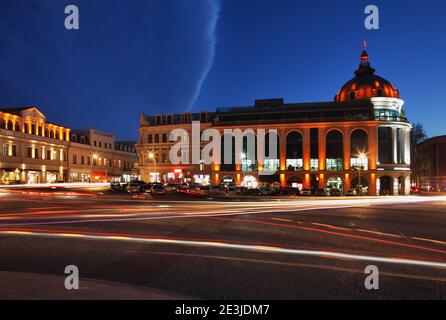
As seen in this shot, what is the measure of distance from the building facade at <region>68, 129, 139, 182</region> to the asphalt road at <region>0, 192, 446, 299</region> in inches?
3054

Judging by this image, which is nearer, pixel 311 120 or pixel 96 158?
pixel 311 120

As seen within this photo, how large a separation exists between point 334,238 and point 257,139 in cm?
6768

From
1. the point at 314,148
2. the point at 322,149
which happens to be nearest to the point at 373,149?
the point at 322,149

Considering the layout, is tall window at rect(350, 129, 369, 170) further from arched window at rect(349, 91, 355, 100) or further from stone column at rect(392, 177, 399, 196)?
arched window at rect(349, 91, 355, 100)

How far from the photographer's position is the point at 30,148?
77.1 m

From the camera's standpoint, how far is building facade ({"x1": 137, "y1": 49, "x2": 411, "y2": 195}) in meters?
75.9

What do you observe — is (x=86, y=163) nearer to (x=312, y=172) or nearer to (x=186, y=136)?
(x=186, y=136)

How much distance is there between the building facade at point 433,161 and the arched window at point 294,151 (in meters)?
44.4

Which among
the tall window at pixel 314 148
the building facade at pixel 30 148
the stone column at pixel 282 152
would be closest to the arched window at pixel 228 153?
the stone column at pixel 282 152

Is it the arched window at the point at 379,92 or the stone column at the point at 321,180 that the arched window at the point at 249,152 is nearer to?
the stone column at the point at 321,180

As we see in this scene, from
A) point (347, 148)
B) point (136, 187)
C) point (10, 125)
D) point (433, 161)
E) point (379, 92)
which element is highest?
point (379, 92)

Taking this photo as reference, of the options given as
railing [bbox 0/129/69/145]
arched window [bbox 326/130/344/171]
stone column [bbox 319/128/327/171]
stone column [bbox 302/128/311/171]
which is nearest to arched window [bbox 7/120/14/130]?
railing [bbox 0/129/69/145]

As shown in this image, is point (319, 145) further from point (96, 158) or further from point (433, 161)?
point (96, 158)

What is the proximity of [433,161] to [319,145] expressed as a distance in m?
48.4
